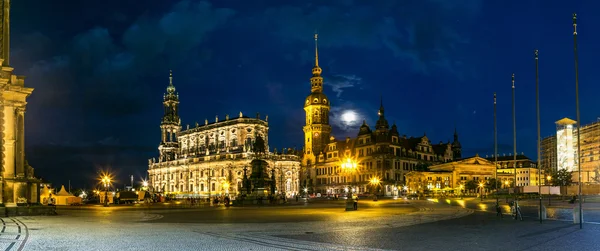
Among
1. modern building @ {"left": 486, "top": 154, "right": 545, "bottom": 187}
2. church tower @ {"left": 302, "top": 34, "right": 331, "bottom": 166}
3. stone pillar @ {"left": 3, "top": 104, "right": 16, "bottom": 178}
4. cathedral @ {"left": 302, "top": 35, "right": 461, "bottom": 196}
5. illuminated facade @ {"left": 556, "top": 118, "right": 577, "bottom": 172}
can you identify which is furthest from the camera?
modern building @ {"left": 486, "top": 154, "right": 545, "bottom": 187}

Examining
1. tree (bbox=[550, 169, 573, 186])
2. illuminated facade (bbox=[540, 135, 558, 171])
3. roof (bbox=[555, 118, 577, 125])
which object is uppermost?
roof (bbox=[555, 118, 577, 125])

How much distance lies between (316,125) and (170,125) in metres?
53.4

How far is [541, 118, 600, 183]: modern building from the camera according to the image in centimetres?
10944

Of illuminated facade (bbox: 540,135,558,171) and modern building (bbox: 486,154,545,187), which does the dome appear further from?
illuminated facade (bbox: 540,135,558,171)

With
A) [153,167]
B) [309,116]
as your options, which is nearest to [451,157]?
[309,116]

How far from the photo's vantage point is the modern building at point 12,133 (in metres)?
38.1

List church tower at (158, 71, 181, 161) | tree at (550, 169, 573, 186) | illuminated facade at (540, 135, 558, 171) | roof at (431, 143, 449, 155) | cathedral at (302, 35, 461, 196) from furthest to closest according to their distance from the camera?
church tower at (158, 71, 181, 161) → illuminated facade at (540, 135, 558, 171) → roof at (431, 143, 449, 155) → cathedral at (302, 35, 461, 196) → tree at (550, 169, 573, 186)

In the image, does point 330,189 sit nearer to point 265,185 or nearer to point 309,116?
point 309,116

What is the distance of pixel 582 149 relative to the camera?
11331 cm

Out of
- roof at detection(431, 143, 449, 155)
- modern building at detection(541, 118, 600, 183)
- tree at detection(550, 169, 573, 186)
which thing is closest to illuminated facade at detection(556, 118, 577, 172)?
modern building at detection(541, 118, 600, 183)

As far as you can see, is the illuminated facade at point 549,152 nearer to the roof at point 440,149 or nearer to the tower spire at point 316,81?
the roof at point 440,149

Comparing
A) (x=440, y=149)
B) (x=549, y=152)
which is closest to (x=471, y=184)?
(x=440, y=149)

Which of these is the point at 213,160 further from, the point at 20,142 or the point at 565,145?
the point at 20,142

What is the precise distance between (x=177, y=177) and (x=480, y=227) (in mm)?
131539
